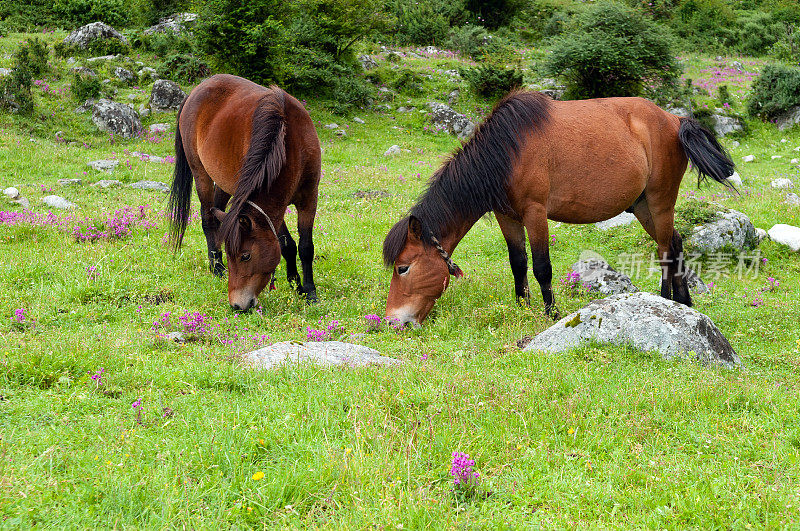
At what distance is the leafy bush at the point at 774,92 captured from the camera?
22375 millimetres

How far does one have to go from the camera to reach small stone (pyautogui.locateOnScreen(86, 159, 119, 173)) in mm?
14047

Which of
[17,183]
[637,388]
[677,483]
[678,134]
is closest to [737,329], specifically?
[678,134]

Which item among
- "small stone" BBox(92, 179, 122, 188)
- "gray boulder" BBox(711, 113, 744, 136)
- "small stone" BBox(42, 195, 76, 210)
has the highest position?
"small stone" BBox(42, 195, 76, 210)

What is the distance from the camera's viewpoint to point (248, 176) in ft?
22.0

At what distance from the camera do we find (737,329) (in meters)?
6.97

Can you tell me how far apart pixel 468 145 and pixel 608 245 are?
16.6 feet

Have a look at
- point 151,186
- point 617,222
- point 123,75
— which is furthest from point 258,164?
point 123,75

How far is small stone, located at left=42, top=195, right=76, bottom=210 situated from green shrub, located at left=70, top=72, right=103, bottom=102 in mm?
9458

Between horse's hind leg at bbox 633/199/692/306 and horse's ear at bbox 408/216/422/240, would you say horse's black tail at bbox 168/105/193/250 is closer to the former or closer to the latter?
horse's ear at bbox 408/216/422/240

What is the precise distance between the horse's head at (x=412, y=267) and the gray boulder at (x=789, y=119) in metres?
22.0

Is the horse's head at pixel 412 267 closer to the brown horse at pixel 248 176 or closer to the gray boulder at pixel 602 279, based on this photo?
the brown horse at pixel 248 176

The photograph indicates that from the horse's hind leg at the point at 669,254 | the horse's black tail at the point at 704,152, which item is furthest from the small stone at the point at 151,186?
the horse's black tail at the point at 704,152

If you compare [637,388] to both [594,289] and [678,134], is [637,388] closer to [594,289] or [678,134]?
[594,289]

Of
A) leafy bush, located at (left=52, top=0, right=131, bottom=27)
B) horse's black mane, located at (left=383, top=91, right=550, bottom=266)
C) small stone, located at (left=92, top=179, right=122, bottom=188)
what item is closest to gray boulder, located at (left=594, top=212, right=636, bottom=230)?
horse's black mane, located at (left=383, top=91, right=550, bottom=266)
